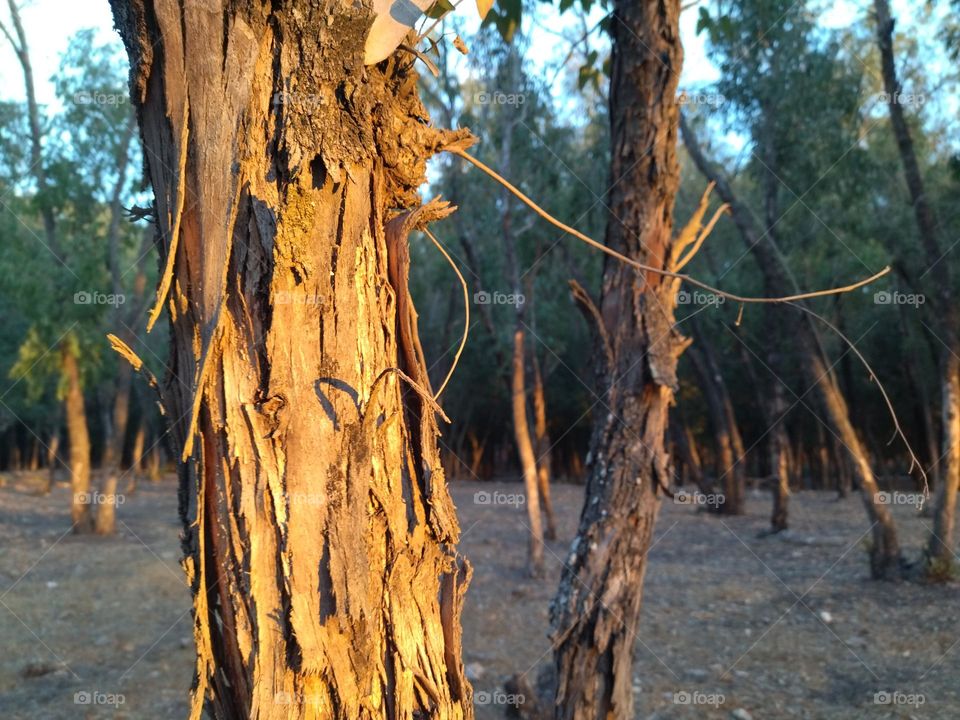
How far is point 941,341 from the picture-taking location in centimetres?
835

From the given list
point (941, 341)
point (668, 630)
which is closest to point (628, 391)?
point (668, 630)

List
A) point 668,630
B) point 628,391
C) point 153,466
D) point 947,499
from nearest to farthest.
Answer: point 628,391 < point 668,630 < point 947,499 < point 153,466

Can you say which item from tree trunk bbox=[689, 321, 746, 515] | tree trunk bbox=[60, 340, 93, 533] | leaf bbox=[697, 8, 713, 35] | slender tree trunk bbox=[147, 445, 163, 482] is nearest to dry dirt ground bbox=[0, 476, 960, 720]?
tree trunk bbox=[60, 340, 93, 533]

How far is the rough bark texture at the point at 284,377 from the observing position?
52.6 inches

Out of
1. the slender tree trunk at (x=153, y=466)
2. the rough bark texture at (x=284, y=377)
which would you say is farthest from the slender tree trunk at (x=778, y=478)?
the slender tree trunk at (x=153, y=466)

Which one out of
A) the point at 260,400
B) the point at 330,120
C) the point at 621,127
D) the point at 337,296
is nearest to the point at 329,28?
the point at 330,120

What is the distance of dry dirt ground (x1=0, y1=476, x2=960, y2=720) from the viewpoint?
5.69m

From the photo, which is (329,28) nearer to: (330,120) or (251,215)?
(330,120)

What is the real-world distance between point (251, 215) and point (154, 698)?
5.46 meters

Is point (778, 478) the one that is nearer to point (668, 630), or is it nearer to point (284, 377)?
point (668, 630)

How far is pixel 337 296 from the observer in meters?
1.42

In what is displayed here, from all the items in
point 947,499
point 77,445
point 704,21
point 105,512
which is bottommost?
point 105,512

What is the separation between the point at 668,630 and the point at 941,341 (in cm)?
394

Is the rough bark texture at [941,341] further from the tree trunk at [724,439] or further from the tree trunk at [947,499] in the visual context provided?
the tree trunk at [724,439]
